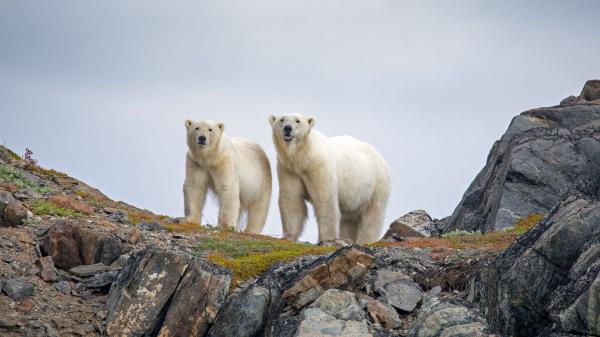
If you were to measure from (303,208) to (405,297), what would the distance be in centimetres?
797

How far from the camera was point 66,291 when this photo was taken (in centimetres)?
1356

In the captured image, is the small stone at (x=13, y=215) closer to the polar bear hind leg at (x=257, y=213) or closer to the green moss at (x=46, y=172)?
the green moss at (x=46, y=172)

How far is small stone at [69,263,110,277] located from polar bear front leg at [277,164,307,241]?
6.22m

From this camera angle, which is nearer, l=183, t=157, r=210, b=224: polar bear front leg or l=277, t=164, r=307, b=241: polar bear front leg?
l=277, t=164, r=307, b=241: polar bear front leg

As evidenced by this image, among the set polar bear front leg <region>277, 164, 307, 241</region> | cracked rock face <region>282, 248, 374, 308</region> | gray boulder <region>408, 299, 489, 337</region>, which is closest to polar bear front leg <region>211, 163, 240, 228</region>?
polar bear front leg <region>277, 164, 307, 241</region>

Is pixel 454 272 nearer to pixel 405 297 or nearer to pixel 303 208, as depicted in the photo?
pixel 405 297

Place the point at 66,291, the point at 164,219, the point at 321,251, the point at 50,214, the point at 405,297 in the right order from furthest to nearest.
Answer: the point at 164,219
the point at 50,214
the point at 321,251
the point at 66,291
the point at 405,297

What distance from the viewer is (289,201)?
1984 centimetres

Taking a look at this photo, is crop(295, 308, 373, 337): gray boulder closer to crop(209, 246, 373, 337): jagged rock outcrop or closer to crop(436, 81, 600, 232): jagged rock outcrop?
crop(209, 246, 373, 337): jagged rock outcrop

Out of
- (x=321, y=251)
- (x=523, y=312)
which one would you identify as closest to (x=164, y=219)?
(x=321, y=251)

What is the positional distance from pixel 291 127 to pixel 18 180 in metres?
6.06

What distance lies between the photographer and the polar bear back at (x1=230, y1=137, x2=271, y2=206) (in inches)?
836

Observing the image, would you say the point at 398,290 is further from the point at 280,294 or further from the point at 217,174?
the point at 217,174

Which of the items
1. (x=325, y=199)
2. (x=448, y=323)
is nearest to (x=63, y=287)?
(x=448, y=323)
